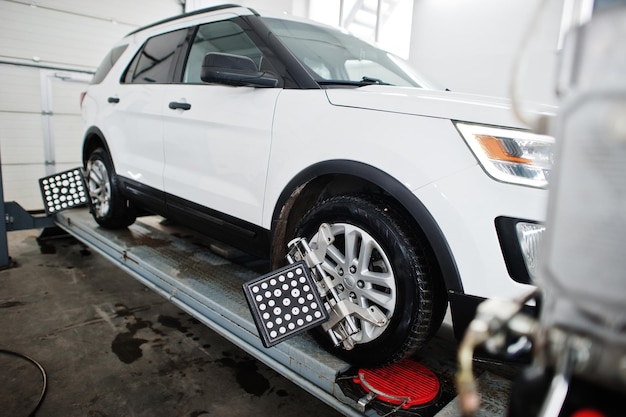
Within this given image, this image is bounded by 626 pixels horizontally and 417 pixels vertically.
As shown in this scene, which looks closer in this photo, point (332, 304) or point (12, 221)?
point (332, 304)

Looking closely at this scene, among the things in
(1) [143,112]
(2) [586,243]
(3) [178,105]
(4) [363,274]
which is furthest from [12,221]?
(2) [586,243]

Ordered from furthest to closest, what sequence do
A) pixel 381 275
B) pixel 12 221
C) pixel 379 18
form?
pixel 379 18, pixel 12 221, pixel 381 275

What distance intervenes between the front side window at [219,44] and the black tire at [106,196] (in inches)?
46.4

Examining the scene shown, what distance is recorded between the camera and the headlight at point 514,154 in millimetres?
1222

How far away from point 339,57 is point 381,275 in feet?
3.97

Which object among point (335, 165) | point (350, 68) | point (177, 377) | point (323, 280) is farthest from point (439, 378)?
point (350, 68)

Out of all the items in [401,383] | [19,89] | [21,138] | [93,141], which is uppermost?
[19,89]

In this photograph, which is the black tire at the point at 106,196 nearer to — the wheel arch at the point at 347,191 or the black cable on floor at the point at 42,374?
the black cable on floor at the point at 42,374

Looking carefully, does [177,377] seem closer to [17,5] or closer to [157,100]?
[157,100]

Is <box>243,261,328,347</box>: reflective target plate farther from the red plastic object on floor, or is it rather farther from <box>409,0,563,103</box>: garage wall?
<box>409,0,563,103</box>: garage wall

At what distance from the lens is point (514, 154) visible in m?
1.24

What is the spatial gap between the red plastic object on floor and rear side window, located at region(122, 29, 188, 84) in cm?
206

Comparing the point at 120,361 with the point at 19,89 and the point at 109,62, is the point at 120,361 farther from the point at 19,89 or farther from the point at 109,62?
the point at 19,89

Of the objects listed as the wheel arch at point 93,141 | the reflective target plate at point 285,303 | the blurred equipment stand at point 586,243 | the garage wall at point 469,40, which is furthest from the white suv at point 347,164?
the garage wall at point 469,40
